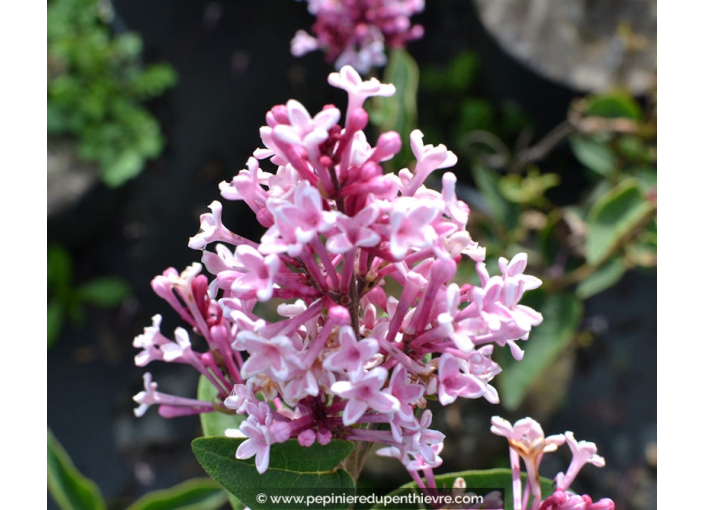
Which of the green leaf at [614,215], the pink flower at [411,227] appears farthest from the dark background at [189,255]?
the pink flower at [411,227]

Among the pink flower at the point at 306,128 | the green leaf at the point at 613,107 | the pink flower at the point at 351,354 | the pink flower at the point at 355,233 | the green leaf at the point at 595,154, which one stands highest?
the green leaf at the point at 613,107

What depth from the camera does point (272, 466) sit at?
712 mm

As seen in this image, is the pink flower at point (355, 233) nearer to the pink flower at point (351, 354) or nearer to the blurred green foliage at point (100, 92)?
the pink flower at point (351, 354)

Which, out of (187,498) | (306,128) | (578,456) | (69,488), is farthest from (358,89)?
(69,488)

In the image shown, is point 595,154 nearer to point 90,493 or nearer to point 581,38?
point 581,38

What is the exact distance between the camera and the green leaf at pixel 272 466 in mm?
700

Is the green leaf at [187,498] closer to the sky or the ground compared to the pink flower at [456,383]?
closer to the ground

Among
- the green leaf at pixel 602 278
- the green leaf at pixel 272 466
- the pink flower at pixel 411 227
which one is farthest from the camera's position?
the green leaf at pixel 602 278

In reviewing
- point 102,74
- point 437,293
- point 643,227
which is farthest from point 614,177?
point 102,74

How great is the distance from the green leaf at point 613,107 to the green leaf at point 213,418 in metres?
1.60

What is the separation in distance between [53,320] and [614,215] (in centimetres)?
209

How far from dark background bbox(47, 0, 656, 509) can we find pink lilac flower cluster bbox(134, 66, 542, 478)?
51.5 inches

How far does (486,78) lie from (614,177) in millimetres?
855

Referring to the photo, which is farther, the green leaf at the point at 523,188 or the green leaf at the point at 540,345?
the green leaf at the point at 523,188
